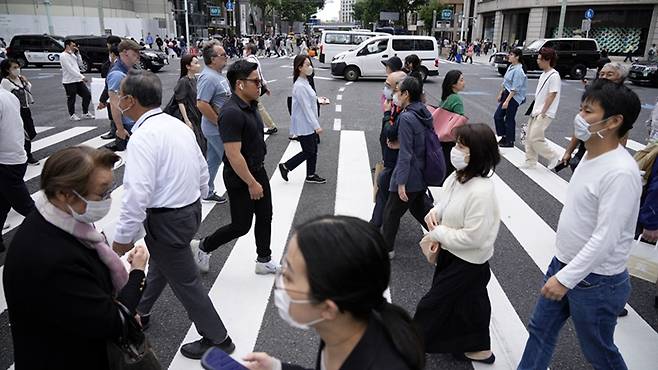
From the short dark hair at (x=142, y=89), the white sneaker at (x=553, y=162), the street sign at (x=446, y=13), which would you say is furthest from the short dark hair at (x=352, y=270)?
the street sign at (x=446, y=13)

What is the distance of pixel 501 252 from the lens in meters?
5.11

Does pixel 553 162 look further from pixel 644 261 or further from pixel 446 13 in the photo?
pixel 446 13

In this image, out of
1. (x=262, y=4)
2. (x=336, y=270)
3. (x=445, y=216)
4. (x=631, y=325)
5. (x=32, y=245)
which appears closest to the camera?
(x=336, y=270)

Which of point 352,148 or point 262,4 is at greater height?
point 262,4

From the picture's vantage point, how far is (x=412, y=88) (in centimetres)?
430

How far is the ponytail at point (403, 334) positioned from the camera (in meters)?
1.40

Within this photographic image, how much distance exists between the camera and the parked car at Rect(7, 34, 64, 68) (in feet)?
81.4

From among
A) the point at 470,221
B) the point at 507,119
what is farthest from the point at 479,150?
the point at 507,119

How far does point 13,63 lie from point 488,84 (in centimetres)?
1918

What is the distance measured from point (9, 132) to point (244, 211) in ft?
9.02

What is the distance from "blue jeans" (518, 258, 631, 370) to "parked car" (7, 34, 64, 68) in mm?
27997

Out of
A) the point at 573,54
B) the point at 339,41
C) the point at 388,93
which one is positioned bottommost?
the point at 388,93

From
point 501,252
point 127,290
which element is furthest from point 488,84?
point 127,290

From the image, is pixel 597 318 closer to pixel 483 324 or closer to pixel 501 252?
pixel 483 324
